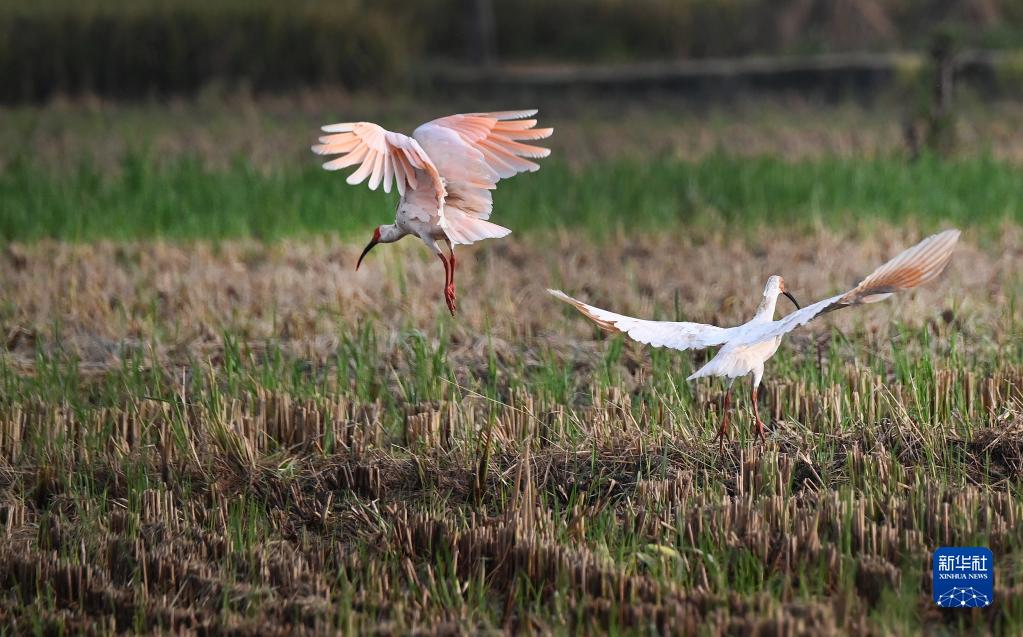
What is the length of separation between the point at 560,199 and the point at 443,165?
16.8 feet

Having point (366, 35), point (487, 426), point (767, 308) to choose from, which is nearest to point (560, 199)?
point (487, 426)

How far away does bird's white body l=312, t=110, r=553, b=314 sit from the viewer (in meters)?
2.64

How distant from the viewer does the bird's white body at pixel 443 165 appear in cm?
264

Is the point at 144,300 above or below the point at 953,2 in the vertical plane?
below

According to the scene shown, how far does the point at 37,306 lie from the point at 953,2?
13.7 m

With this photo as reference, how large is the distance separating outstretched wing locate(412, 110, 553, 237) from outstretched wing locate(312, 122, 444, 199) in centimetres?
8

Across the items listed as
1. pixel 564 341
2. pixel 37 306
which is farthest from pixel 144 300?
pixel 564 341

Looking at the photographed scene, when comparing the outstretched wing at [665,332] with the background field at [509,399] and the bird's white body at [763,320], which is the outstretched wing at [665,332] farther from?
the background field at [509,399]

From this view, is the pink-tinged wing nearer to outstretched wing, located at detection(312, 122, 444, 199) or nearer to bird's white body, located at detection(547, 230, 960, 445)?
outstretched wing, located at detection(312, 122, 444, 199)

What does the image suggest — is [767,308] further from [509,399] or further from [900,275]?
[509,399]

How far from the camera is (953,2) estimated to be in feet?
55.5

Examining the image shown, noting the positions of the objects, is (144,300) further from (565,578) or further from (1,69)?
(1,69)

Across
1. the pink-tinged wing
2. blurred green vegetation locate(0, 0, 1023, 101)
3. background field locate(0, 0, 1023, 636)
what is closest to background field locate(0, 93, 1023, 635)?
background field locate(0, 0, 1023, 636)

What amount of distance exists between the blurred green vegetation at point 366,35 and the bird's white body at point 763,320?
10.3 meters
